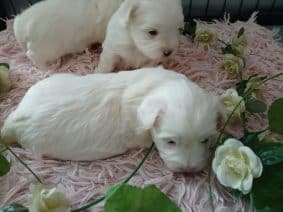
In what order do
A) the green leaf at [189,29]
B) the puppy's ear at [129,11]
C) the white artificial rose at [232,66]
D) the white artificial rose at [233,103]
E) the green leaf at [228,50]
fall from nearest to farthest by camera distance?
the white artificial rose at [233,103] → the puppy's ear at [129,11] → the white artificial rose at [232,66] → the green leaf at [228,50] → the green leaf at [189,29]

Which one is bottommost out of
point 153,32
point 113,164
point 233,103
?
point 113,164

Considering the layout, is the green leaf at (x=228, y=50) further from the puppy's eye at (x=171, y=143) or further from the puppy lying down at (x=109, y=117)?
the puppy's eye at (x=171, y=143)

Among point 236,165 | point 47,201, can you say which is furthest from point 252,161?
point 47,201

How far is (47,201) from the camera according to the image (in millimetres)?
1172

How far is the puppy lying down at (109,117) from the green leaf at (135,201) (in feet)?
0.76

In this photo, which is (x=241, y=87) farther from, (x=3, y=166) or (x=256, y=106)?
(x=3, y=166)

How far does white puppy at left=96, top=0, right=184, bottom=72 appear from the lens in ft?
5.09

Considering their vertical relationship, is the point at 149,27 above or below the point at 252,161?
above

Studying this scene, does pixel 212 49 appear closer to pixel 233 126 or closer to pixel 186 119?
pixel 233 126

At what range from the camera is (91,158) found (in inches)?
55.8

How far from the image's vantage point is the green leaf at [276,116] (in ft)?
4.44

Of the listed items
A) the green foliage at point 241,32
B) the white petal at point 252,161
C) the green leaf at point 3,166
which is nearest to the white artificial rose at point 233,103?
the white petal at point 252,161

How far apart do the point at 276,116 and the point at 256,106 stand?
0.15m

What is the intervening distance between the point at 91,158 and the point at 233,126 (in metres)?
0.50
